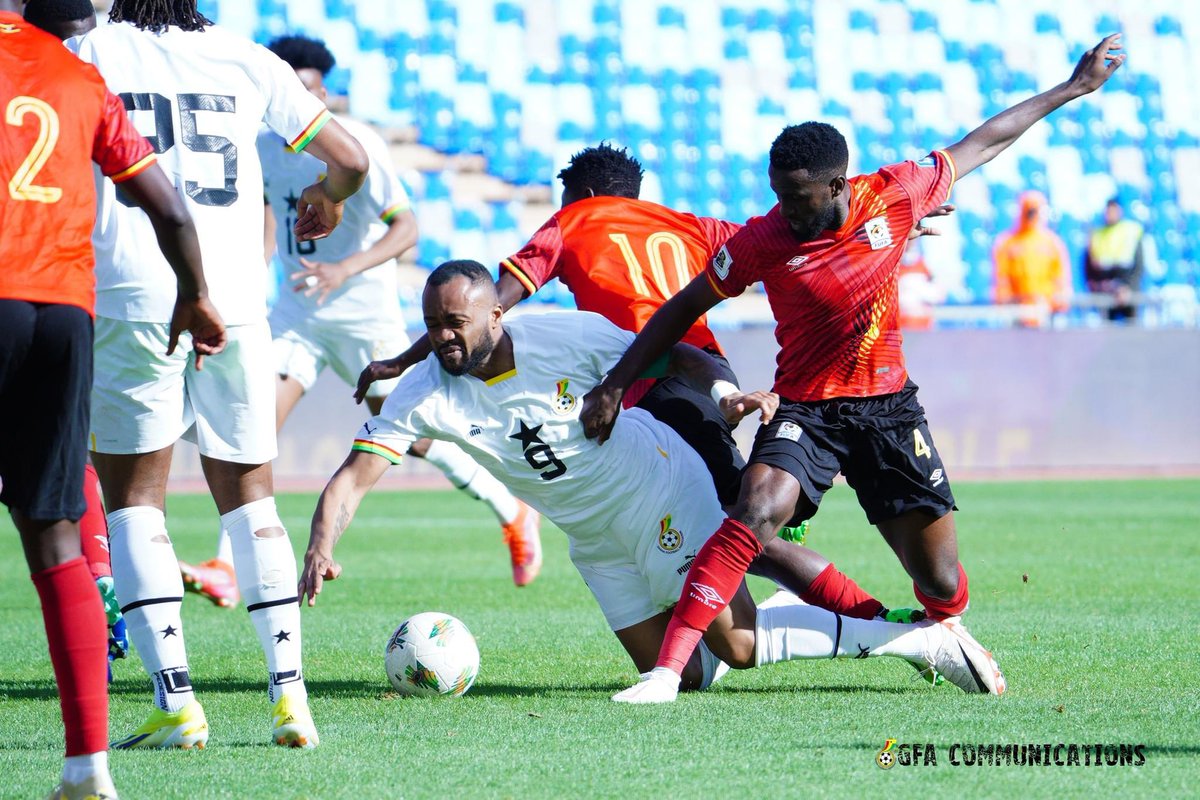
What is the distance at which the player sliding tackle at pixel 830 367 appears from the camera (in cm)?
492

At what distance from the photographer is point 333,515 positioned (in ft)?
15.0

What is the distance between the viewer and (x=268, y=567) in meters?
4.31

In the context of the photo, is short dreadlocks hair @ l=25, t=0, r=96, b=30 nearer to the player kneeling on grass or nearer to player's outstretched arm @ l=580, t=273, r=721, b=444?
the player kneeling on grass

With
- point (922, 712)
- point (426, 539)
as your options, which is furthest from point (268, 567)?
point (426, 539)

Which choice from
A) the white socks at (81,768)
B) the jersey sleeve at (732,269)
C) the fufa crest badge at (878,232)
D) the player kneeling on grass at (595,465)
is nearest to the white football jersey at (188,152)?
the player kneeling on grass at (595,465)

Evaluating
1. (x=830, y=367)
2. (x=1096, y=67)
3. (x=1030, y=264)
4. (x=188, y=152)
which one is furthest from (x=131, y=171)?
(x=1030, y=264)

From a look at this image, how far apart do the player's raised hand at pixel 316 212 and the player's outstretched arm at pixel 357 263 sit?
5.43 ft

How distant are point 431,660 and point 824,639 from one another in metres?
1.36

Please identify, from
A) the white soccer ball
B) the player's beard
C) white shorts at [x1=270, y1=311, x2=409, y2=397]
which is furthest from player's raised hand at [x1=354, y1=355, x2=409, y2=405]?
white shorts at [x1=270, y1=311, x2=409, y2=397]

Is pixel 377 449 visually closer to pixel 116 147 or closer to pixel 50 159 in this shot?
pixel 116 147

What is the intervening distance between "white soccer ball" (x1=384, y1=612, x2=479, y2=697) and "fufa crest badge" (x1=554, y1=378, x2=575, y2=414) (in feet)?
2.82

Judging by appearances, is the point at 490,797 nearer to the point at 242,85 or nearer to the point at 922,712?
the point at 922,712

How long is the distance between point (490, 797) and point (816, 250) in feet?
7.84

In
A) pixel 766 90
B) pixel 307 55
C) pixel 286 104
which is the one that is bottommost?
pixel 286 104
